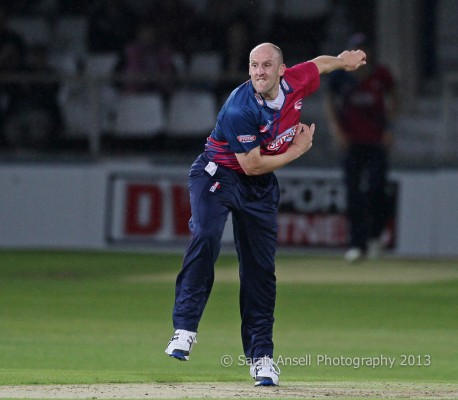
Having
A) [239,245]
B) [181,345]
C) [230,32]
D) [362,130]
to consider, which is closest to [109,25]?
[230,32]

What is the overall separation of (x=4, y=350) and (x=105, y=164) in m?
8.44

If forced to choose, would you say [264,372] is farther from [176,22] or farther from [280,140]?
[176,22]

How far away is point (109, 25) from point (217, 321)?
1045 cm

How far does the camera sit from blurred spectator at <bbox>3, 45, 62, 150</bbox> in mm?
19359

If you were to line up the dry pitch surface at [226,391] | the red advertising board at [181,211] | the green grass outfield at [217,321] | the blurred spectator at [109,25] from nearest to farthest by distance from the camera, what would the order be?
the dry pitch surface at [226,391], the green grass outfield at [217,321], the red advertising board at [181,211], the blurred spectator at [109,25]

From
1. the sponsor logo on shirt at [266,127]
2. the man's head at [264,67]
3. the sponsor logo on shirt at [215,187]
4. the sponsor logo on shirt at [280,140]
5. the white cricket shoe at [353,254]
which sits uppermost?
the man's head at [264,67]

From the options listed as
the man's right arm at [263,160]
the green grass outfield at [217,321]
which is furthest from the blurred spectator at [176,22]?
the man's right arm at [263,160]

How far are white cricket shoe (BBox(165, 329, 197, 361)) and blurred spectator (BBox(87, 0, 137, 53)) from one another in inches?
559

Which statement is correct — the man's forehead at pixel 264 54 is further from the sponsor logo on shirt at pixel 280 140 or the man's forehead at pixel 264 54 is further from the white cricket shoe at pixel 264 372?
the white cricket shoe at pixel 264 372

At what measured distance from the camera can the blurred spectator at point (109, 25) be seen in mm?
22125

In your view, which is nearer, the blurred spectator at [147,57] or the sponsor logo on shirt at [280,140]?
the sponsor logo on shirt at [280,140]

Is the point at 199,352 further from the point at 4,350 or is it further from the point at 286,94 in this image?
the point at 286,94

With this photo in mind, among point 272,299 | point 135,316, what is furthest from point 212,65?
point 272,299

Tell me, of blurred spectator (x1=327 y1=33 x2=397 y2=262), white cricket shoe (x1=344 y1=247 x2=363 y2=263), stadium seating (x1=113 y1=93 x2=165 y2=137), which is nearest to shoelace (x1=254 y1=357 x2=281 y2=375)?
blurred spectator (x1=327 y1=33 x2=397 y2=262)
